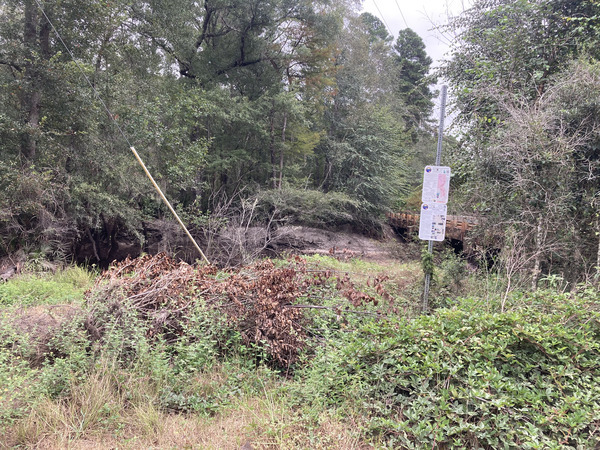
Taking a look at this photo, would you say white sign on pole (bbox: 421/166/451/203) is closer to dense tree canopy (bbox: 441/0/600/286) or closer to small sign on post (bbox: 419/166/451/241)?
small sign on post (bbox: 419/166/451/241)

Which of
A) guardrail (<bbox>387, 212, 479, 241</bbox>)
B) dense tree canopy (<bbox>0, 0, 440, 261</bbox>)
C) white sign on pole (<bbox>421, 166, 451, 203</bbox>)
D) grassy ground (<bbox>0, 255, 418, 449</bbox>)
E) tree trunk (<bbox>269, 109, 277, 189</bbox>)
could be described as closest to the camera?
grassy ground (<bbox>0, 255, 418, 449</bbox>)

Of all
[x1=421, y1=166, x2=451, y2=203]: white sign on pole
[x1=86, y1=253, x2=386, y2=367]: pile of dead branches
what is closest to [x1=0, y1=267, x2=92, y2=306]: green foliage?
[x1=86, y1=253, x2=386, y2=367]: pile of dead branches

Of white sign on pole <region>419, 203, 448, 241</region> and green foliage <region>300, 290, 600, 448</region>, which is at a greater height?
white sign on pole <region>419, 203, 448, 241</region>

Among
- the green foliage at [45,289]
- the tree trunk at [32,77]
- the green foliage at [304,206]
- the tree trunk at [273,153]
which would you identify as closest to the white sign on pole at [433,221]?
the green foliage at [45,289]

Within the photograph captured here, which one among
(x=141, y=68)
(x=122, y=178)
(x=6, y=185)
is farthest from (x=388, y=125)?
(x=6, y=185)

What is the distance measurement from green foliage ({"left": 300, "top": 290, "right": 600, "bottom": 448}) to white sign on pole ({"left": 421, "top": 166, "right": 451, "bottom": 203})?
1.98 meters

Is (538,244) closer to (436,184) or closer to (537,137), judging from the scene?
(537,137)

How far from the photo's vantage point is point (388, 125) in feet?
63.6

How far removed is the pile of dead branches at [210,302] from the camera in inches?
153

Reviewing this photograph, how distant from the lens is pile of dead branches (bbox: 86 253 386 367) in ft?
12.7

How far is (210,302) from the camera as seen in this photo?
14.1 ft

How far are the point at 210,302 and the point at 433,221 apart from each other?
315 centimetres

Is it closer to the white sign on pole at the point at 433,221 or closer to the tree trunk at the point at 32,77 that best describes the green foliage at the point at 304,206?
the tree trunk at the point at 32,77

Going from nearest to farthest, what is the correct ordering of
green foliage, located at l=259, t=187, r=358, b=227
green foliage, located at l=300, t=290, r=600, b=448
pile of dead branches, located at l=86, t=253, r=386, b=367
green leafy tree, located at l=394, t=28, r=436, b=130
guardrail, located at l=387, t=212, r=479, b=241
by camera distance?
1. green foliage, located at l=300, t=290, r=600, b=448
2. pile of dead branches, located at l=86, t=253, r=386, b=367
3. guardrail, located at l=387, t=212, r=479, b=241
4. green foliage, located at l=259, t=187, r=358, b=227
5. green leafy tree, located at l=394, t=28, r=436, b=130
